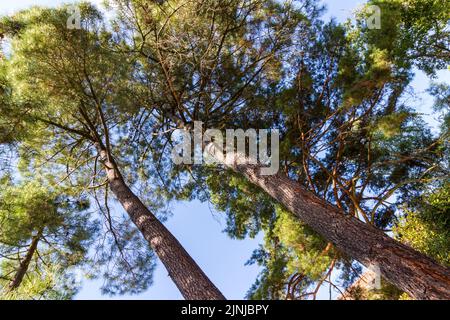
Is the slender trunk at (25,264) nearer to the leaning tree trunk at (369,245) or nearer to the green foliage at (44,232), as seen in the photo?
the green foliage at (44,232)

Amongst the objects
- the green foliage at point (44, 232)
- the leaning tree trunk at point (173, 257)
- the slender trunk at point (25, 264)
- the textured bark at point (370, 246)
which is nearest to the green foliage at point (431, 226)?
the textured bark at point (370, 246)

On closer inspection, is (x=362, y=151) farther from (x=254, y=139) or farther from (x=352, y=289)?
(x=352, y=289)

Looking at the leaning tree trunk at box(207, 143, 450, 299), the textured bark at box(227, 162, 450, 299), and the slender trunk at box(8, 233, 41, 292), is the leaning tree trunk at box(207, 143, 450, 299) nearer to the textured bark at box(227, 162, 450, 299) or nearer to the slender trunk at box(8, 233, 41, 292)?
the textured bark at box(227, 162, 450, 299)

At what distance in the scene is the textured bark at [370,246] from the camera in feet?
8.36

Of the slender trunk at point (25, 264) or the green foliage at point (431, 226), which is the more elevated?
the green foliage at point (431, 226)

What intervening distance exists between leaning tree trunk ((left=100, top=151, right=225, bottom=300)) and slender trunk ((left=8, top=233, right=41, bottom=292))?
71.4 inches

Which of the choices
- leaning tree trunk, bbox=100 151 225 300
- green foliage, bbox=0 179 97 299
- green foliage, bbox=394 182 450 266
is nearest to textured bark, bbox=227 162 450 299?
leaning tree trunk, bbox=100 151 225 300

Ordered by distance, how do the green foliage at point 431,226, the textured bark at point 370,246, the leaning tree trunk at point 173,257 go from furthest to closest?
the green foliage at point 431,226 < the leaning tree trunk at point 173,257 < the textured bark at point 370,246

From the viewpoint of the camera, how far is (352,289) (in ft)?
17.4

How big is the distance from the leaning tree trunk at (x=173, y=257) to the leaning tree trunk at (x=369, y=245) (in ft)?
4.49

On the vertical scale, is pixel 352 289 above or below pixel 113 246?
below

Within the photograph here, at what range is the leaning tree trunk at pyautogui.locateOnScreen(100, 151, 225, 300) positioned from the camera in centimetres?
317
